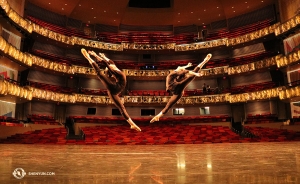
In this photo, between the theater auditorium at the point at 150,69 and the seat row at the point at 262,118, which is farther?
the seat row at the point at 262,118

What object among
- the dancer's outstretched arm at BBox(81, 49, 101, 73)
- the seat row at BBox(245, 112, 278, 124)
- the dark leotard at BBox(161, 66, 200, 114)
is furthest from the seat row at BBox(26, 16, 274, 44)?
the dark leotard at BBox(161, 66, 200, 114)

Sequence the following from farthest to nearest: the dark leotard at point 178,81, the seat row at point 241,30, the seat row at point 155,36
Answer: the seat row at point 155,36 < the seat row at point 241,30 < the dark leotard at point 178,81

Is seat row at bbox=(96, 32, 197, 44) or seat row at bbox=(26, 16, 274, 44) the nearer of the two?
seat row at bbox=(26, 16, 274, 44)

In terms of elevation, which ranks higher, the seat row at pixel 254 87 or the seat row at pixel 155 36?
the seat row at pixel 155 36

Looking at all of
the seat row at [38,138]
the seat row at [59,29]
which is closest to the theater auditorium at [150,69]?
the seat row at [38,138]

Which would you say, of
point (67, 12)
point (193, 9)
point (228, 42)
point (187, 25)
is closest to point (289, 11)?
point (228, 42)

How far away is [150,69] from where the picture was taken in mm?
25578

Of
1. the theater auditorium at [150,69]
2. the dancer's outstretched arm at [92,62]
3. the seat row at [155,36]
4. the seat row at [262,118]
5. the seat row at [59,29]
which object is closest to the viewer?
the dancer's outstretched arm at [92,62]

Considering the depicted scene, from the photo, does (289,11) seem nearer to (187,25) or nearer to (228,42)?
(228,42)

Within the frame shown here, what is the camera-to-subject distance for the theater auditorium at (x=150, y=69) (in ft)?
58.0

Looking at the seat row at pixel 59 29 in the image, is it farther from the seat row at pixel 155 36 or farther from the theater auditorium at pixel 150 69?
the theater auditorium at pixel 150 69

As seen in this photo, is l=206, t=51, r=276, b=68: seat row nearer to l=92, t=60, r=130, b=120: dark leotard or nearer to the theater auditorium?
the theater auditorium

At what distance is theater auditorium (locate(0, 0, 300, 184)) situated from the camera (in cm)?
1767

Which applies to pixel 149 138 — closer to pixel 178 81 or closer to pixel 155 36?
pixel 178 81
